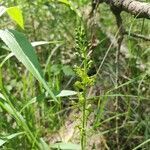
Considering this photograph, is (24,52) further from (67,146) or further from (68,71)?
(68,71)

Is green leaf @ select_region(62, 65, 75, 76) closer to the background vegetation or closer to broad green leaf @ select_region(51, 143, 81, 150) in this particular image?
the background vegetation

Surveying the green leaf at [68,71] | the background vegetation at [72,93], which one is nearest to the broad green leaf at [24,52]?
the background vegetation at [72,93]

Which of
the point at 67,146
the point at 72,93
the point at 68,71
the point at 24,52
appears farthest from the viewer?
the point at 68,71

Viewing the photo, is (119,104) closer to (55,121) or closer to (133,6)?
(55,121)

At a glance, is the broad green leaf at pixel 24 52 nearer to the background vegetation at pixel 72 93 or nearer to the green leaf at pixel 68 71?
the background vegetation at pixel 72 93

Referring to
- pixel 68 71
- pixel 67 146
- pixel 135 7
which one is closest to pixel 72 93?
pixel 67 146

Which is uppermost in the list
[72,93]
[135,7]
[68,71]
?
[135,7]

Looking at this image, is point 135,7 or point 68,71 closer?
point 135,7

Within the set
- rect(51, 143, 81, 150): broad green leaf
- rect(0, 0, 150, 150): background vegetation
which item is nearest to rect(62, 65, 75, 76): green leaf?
rect(0, 0, 150, 150): background vegetation
